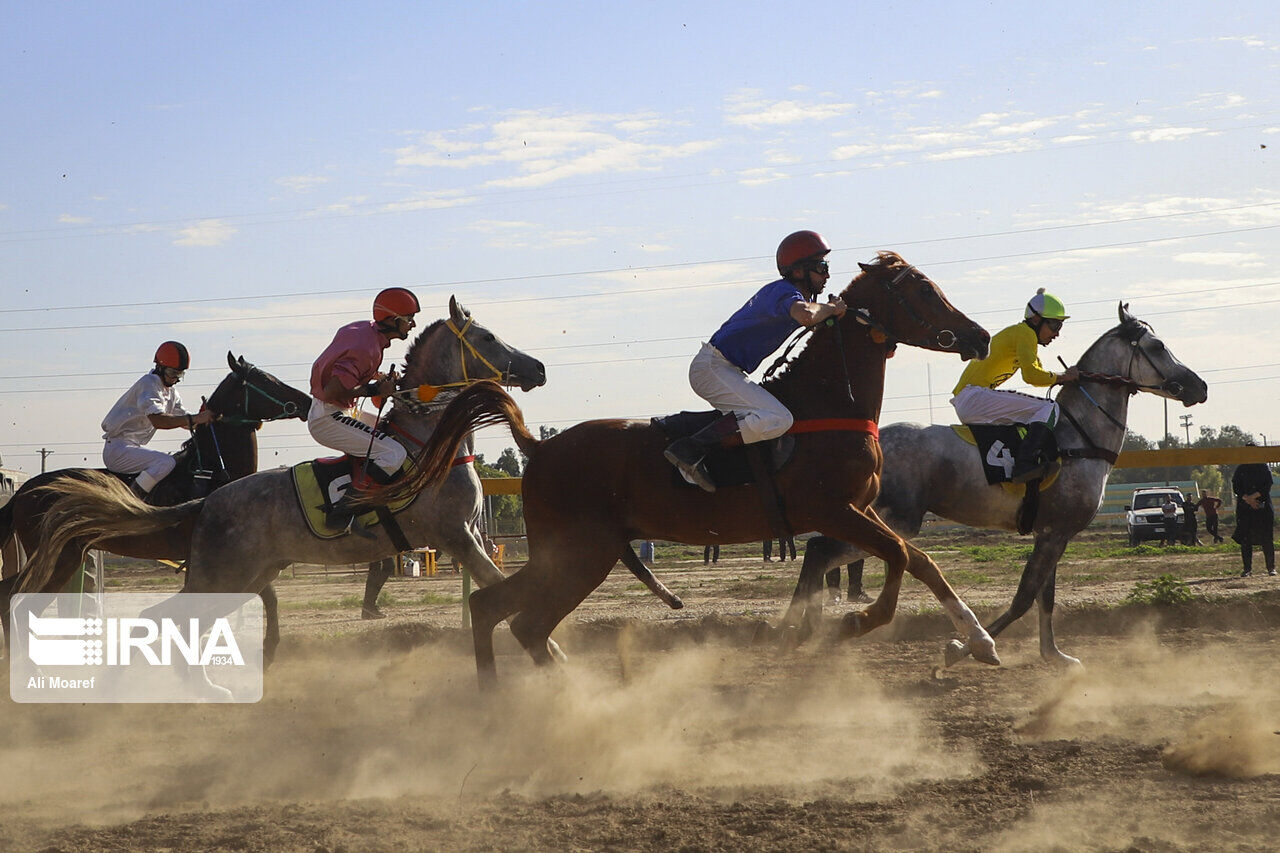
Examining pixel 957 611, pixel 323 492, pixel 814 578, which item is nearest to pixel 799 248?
pixel 957 611

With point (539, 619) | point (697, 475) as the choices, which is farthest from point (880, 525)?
point (539, 619)

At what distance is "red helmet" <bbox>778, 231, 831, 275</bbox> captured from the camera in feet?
23.8

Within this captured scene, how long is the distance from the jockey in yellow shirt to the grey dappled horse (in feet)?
12.1

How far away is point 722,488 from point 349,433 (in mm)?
3123

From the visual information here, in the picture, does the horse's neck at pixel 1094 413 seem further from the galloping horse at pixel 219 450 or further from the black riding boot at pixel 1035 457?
the galloping horse at pixel 219 450

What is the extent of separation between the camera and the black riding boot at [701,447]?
22.7 ft

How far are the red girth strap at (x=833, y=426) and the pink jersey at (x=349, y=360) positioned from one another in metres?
3.33

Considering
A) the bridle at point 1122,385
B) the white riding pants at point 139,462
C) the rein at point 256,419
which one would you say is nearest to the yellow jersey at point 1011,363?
the bridle at point 1122,385

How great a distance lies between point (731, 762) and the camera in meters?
6.26

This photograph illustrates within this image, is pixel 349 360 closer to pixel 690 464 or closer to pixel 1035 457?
pixel 690 464

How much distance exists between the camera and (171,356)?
10578 mm

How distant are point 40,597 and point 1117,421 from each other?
884cm

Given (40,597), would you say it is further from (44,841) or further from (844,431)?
(844,431)

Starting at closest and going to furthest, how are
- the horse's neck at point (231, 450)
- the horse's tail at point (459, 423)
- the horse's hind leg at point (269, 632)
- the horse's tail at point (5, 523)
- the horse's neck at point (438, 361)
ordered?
1. the horse's tail at point (459, 423)
2. the horse's neck at point (438, 361)
3. the horse's hind leg at point (269, 632)
4. the horse's neck at point (231, 450)
5. the horse's tail at point (5, 523)
